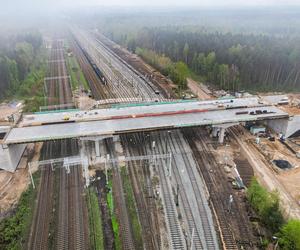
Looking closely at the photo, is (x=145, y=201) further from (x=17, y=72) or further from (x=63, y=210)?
(x=17, y=72)

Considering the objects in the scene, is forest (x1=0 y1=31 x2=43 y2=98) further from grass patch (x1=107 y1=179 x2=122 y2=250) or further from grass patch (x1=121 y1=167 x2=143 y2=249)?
grass patch (x1=107 y1=179 x2=122 y2=250)

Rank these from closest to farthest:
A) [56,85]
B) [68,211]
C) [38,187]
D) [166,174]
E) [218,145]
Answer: [68,211] → [38,187] → [166,174] → [218,145] → [56,85]

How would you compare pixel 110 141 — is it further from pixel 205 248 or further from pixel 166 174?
pixel 205 248

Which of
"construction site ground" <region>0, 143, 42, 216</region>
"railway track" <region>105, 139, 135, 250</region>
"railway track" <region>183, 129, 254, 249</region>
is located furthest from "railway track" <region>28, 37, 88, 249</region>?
"railway track" <region>183, 129, 254, 249</region>

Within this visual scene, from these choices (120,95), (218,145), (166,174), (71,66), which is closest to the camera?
(166,174)

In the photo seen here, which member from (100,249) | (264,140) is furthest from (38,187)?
(264,140)

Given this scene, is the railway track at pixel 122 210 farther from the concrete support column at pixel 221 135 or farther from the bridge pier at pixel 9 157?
the concrete support column at pixel 221 135
